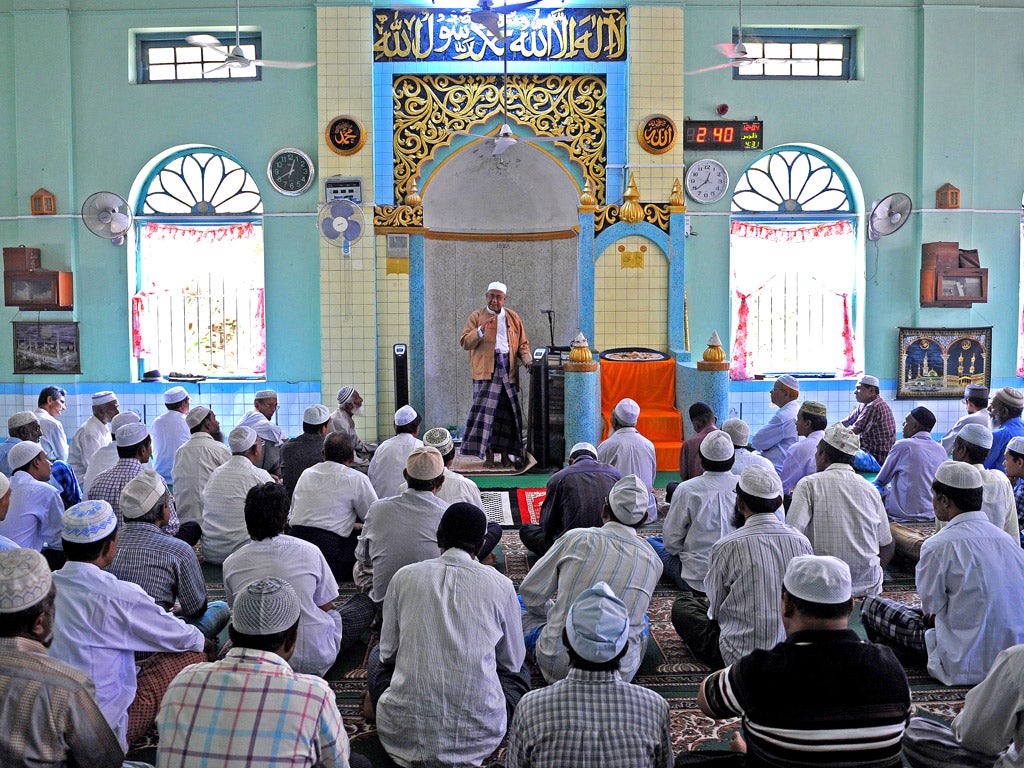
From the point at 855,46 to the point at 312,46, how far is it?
5042 millimetres

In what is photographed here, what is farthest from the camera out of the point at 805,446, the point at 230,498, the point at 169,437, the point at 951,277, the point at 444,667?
the point at 951,277

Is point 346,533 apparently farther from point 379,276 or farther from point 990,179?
point 990,179

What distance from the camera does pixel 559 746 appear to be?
2.11 meters

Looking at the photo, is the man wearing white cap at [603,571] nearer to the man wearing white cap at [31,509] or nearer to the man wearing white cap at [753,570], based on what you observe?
the man wearing white cap at [753,570]

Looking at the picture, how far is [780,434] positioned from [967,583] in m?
3.17

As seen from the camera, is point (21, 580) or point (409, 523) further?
A: point (409, 523)

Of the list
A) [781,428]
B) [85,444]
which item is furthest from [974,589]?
[85,444]

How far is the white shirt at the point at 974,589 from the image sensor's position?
11.2ft

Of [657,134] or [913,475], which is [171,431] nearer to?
[913,475]

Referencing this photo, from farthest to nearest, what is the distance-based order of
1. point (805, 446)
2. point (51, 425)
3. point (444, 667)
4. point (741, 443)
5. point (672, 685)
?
point (51, 425)
point (805, 446)
point (741, 443)
point (672, 685)
point (444, 667)

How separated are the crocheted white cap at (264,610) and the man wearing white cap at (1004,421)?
15.6 ft

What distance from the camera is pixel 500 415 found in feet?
26.6

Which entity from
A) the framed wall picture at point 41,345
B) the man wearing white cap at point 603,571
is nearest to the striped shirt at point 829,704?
the man wearing white cap at point 603,571

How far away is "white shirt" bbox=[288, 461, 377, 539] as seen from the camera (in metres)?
4.59
